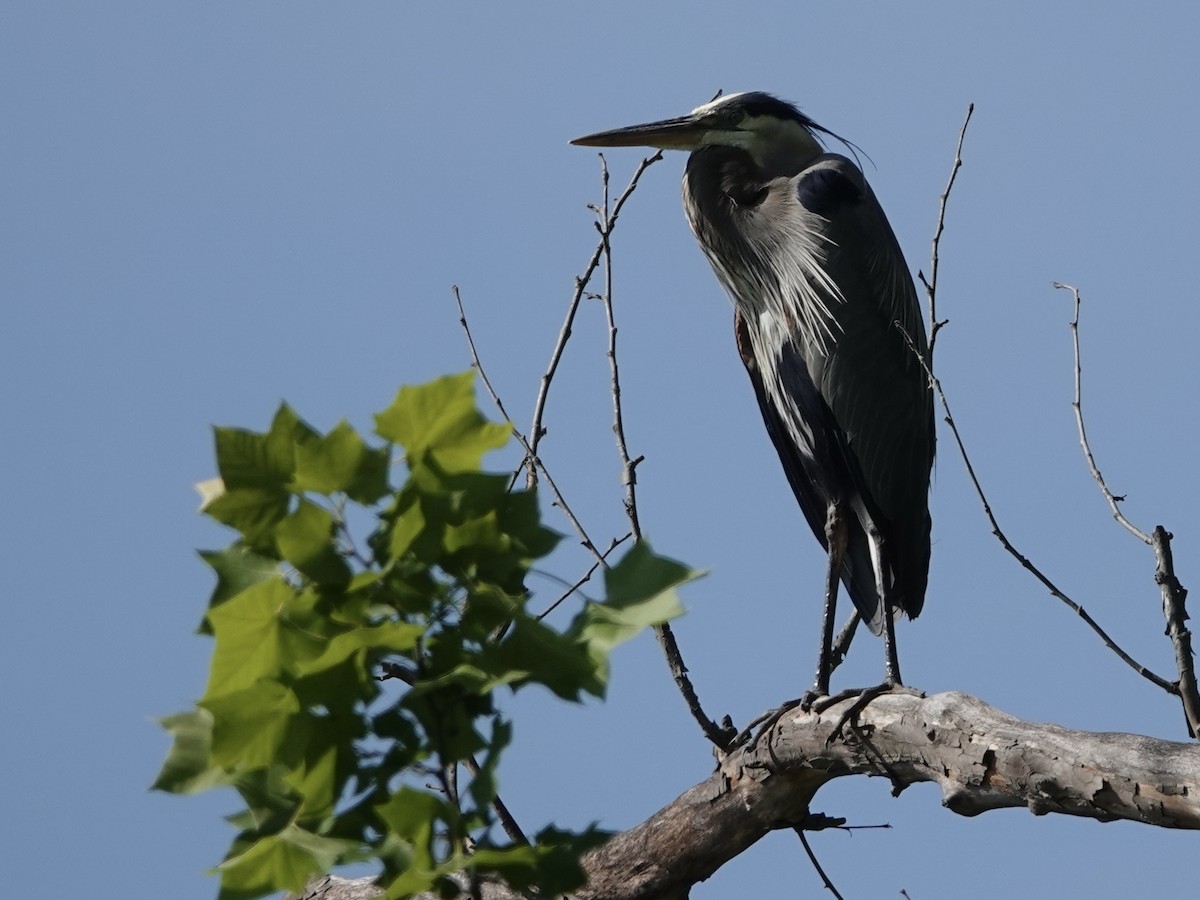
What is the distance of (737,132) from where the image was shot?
4637mm

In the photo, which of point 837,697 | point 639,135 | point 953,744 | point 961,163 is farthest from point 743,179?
point 953,744

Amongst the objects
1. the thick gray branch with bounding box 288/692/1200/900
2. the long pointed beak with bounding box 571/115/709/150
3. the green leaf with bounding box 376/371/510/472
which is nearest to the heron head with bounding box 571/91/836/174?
the long pointed beak with bounding box 571/115/709/150

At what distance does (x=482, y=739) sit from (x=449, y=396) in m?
0.26

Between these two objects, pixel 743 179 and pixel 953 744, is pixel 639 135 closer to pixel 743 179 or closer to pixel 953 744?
pixel 743 179

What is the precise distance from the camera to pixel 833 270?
433 cm

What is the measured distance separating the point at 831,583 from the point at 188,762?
3.04 meters

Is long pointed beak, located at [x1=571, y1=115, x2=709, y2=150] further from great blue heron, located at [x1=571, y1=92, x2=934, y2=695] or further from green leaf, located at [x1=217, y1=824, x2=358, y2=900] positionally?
green leaf, located at [x1=217, y1=824, x2=358, y2=900]

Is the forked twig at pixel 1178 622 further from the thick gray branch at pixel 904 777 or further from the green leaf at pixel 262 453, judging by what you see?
the green leaf at pixel 262 453

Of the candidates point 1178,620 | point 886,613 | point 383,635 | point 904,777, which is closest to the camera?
point 383,635

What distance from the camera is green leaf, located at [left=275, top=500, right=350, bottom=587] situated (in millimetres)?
1013

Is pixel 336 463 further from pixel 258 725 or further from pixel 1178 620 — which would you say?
pixel 1178 620

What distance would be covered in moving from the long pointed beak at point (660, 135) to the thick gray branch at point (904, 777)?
2.23m

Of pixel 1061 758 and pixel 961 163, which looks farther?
pixel 961 163

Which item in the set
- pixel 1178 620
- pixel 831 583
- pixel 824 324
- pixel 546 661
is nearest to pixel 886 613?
pixel 831 583
